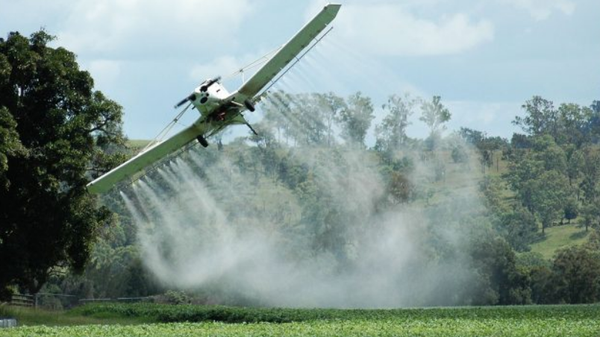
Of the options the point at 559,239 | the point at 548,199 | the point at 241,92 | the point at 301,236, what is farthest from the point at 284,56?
the point at 548,199

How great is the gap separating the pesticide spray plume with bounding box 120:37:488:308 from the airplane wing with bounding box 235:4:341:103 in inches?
1333

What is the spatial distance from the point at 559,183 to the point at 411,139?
36.2 m

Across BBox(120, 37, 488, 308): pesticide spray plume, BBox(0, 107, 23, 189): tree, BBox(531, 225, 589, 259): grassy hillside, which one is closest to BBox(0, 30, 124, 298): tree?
BBox(0, 107, 23, 189): tree

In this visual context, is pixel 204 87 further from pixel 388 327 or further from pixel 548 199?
pixel 548 199

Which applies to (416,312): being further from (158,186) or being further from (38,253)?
(158,186)

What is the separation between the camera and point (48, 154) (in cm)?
5844

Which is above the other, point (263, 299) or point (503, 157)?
point (503, 157)

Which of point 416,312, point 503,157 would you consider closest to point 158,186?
point 416,312

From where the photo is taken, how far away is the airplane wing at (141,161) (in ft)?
176

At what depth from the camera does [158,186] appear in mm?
106250

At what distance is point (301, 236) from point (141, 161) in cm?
4347

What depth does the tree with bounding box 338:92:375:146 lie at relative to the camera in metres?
108

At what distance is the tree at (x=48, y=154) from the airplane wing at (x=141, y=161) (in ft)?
12.8

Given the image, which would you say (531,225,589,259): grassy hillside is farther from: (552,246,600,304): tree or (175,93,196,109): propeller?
(175,93,196,109): propeller
